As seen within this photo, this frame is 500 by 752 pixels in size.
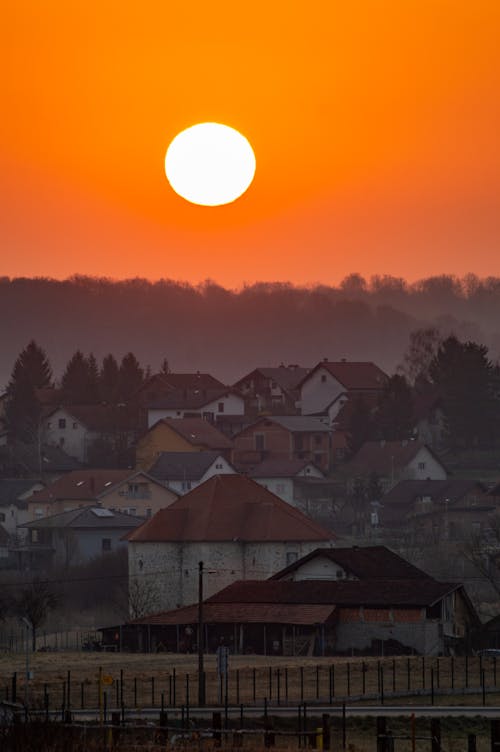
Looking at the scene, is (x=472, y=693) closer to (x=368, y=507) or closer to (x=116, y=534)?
(x=116, y=534)

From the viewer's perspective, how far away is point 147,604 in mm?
93062

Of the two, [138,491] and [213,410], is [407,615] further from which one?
[213,410]

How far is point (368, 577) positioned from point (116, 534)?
97.1 ft

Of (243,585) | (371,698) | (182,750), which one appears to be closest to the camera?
(182,750)

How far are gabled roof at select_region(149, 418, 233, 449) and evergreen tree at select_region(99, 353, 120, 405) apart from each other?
16.3 metres

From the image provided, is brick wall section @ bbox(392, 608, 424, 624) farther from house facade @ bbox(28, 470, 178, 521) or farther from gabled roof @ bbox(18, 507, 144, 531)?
house facade @ bbox(28, 470, 178, 521)

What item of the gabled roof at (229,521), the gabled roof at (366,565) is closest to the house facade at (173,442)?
the gabled roof at (229,521)

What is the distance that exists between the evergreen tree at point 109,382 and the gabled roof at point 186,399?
440 centimetres

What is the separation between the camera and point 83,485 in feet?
418

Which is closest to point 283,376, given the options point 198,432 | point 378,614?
point 198,432

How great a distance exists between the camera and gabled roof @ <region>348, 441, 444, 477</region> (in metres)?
135

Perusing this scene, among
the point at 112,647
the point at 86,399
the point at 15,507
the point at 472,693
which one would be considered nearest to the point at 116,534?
the point at 15,507

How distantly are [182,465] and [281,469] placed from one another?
715cm

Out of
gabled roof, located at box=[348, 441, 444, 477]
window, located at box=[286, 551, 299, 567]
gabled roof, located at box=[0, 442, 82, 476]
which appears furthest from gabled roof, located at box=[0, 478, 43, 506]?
window, located at box=[286, 551, 299, 567]
